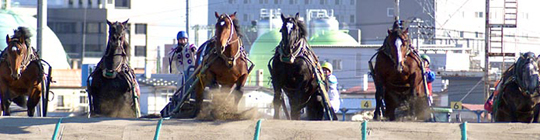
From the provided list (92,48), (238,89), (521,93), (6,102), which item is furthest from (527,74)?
(92,48)

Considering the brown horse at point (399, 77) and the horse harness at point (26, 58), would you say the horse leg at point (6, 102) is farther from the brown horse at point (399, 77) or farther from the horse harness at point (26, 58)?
the brown horse at point (399, 77)

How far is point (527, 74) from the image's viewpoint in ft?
51.0

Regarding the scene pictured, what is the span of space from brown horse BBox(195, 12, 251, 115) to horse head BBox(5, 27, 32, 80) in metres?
3.48

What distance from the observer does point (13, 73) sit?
16797 millimetres

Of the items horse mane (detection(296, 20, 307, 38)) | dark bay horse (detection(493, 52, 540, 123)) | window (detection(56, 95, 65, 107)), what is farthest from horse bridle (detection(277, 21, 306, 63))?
window (detection(56, 95, 65, 107))

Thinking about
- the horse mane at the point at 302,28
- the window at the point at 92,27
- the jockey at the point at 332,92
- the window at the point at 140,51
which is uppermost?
the window at the point at 92,27

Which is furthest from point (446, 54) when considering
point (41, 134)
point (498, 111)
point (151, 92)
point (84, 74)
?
point (41, 134)

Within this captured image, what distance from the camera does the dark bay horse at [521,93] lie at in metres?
15.6

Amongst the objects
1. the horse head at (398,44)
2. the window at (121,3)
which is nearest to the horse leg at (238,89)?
the horse head at (398,44)

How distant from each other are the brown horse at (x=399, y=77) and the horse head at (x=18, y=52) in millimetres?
5531

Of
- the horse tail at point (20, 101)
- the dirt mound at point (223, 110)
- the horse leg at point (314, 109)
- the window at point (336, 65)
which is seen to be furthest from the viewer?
the window at point (336, 65)

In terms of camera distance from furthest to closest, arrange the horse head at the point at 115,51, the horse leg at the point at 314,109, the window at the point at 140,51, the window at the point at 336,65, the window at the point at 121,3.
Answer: the window at the point at 140,51, the window at the point at 121,3, the window at the point at 336,65, the horse head at the point at 115,51, the horse leg at the point at 314,109

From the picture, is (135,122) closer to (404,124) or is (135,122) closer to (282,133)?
(282,133)

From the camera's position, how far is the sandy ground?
40.8ft
